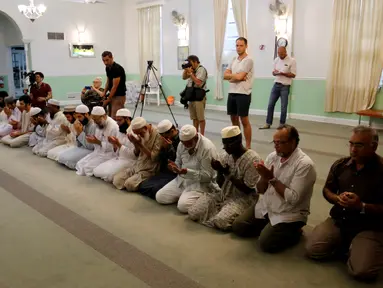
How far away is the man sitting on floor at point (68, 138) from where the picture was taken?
4.88 metres

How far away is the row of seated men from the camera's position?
2266mm

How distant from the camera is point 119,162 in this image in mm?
4184

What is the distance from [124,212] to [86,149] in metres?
1.75

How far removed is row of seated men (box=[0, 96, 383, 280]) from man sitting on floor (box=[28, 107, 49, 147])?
3.74 ft

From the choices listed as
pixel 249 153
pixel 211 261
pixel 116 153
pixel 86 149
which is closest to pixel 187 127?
pixel 249 153

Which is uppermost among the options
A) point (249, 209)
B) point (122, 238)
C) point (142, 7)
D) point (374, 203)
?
point (142, 7)

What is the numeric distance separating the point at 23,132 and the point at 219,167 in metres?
4.19

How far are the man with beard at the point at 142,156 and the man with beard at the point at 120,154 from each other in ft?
0.43

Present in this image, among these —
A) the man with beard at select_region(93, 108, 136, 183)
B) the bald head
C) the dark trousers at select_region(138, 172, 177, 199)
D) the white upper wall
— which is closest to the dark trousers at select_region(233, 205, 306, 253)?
the dark trousers at select_region(138, 172, 177, 199)

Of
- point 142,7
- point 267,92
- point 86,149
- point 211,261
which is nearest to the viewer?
point 211,261

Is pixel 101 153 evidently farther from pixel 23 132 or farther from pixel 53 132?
pixel 23 132

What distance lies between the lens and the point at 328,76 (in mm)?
7371

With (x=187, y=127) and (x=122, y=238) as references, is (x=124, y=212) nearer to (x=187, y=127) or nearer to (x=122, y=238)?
(x=122, y=238)

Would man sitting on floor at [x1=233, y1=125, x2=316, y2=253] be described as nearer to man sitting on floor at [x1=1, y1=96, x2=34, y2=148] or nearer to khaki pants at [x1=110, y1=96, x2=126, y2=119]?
khaki pants at [x1=110, y1=96, x2=126, y2=119]
